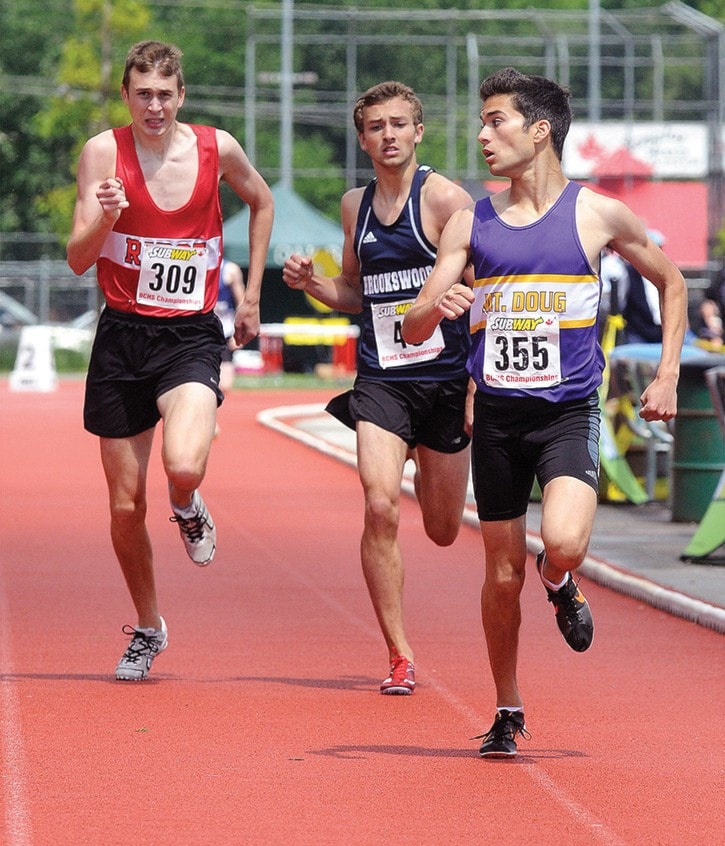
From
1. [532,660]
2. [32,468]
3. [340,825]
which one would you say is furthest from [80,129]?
[340,825]

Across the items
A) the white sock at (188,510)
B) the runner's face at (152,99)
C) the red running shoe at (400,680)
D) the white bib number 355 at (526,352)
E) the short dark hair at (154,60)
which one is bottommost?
the red running shoe at (400,680)

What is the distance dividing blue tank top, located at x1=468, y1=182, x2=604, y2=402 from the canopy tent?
33.5 meters

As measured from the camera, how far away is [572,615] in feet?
20.3

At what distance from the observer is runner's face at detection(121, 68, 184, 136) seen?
741 centimetres

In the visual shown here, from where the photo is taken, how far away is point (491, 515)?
6.22 metres

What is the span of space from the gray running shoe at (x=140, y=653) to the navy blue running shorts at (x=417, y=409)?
3.90ft

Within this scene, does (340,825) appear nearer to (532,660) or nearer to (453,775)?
(453,775)

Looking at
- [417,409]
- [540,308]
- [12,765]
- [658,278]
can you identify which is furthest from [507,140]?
[12,765]

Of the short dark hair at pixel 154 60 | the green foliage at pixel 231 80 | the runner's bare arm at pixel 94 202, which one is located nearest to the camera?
the runner's bare arm at pixel 94 202

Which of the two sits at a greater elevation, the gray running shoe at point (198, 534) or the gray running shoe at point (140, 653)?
the gray running shoe at point (198, 534)

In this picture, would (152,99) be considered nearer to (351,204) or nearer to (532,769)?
(351,204)

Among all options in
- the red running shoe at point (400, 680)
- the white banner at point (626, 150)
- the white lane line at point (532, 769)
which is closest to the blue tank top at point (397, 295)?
the red running shoe at point (400, 680)

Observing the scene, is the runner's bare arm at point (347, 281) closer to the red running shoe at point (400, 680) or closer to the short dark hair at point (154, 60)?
the short dark hair at point (154, 60)

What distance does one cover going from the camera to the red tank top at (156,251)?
7555mm
